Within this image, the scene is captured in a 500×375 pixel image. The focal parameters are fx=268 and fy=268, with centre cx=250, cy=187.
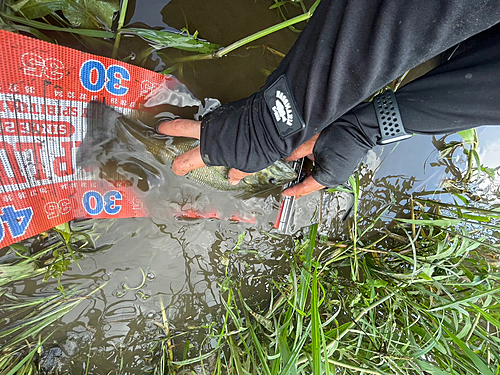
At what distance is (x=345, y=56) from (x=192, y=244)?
112 centimetres

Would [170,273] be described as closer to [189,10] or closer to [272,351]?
[272,351]

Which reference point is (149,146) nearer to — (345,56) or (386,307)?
(345,56)

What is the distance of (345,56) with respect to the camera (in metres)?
0.65

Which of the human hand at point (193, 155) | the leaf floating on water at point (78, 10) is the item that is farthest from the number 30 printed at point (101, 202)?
the leaf floating on water at point (78, 10)

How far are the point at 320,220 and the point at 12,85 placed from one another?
141cm

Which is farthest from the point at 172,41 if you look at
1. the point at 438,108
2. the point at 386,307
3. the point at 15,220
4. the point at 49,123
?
the point at 386,307

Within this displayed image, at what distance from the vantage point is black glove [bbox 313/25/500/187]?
Answer: 78cm

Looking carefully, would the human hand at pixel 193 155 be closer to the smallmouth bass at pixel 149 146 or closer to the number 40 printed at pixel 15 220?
the smallmouth bass at pixel 149 146

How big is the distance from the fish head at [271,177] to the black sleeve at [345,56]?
1.16 ft

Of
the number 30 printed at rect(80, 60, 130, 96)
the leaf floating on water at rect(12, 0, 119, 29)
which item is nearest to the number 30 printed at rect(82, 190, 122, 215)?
the number 30 printed at rect(80, 60, 130, 96)

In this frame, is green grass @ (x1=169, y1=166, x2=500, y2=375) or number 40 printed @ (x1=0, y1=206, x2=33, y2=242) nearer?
number 40 printed @ (x1=0, y1=206, x2=33, y2=242)

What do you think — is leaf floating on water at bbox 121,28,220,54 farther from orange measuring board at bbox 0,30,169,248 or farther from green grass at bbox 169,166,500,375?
green grass at bbox 169,166,500,375

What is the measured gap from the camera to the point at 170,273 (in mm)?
1417

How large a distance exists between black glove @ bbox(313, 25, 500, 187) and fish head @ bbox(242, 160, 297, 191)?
0.68 feet
